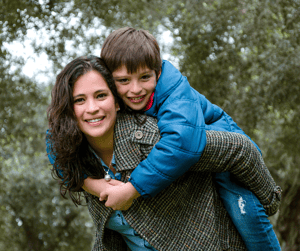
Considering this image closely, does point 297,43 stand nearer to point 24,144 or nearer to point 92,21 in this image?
point 92,21

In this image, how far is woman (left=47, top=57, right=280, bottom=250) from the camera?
1.75 metres

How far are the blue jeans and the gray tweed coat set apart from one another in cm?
5

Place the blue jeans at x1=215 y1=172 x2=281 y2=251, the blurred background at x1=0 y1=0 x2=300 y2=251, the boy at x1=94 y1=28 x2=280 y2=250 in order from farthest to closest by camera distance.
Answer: the blurred background at x1=0 y1=0 x2=300 y2=251 → the blue jeans at x1=215 y1=172 x2=281 y2=251 → the boy at x1=94 y1=28 x2=280 y2=250

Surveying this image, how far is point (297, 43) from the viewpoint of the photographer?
453cm

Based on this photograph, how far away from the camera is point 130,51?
1932mm

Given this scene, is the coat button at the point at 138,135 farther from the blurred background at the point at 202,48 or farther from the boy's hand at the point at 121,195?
the blurred background at the point at 202,48

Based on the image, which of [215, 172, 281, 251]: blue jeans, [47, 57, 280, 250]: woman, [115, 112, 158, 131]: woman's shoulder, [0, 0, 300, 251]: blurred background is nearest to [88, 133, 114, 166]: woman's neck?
[47, 57, 280, 250]: woman

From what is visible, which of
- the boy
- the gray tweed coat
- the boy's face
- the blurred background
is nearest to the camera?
the boy

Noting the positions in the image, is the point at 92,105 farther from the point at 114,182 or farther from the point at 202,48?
the point at 202,48

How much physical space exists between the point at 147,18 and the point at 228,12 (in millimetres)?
1125

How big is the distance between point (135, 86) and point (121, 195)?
0.64 m

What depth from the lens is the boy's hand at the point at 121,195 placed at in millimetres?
1654

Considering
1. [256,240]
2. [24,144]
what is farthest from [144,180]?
[24,144]

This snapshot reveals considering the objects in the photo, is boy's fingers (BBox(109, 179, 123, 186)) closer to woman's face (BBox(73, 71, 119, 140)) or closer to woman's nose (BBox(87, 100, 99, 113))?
woman's face (BBox(73, 71, 119, 140))
